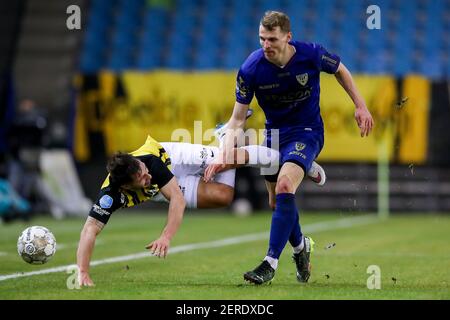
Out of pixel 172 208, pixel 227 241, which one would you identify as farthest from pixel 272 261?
pixel 227 241

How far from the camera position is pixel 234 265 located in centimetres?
927

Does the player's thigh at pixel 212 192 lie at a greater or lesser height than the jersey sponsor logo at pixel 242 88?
lesser

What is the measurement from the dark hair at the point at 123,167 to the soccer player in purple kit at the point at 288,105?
0.92m

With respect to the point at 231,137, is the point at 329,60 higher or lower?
higher

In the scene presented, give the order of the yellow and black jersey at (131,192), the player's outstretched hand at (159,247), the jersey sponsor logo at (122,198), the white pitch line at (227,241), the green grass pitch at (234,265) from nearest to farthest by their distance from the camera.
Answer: the green grass pitch at (234,265)
the player's outstretched hand at (159,247)
the yellow and black jersey at (131,192)
the jersey sponsor logo at (122,198)
the white pitch line at (227,241)

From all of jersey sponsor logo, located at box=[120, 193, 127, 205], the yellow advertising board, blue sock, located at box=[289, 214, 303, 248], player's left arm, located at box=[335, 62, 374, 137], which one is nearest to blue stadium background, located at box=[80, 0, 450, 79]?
the yellow advertising board

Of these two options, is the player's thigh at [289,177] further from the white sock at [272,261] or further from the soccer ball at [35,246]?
the soccer ball at [35,246]

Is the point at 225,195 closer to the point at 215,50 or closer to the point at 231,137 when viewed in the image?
the point at 231,137

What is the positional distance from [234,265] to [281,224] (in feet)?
6.77

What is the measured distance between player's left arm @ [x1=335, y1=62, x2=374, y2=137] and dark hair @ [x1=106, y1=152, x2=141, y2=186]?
1753mm

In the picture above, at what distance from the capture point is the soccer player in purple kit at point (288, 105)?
7.35 m

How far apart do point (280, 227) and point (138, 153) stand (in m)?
1.26

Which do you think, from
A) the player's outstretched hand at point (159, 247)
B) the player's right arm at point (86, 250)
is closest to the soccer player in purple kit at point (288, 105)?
the player's outstretched hand at point (159, 247)
